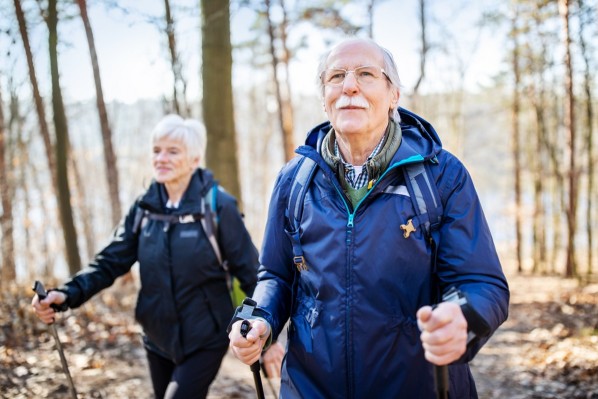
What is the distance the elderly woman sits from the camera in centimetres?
302

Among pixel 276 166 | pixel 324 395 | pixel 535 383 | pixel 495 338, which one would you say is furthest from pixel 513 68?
pixel 276 166

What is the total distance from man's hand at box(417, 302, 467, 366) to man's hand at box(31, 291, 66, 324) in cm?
249

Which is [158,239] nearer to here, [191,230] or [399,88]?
[191,230]

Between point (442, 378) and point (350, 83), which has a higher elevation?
point (350, 83)

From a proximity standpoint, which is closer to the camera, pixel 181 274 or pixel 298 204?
pixel 298 204

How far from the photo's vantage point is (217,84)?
262 inches

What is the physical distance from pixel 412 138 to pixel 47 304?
98.4 inches

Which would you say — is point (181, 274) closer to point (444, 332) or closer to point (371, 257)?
point (371, 257)

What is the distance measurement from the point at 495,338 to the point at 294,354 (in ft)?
22.7

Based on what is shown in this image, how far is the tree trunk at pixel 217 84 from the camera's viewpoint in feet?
21.8

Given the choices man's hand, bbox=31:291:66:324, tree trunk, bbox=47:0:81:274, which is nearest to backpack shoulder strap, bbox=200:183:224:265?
man's hand, bbox=31:291:66:324

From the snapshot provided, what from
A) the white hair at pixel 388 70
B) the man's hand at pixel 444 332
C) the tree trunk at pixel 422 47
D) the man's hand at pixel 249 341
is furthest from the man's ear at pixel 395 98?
the tree trunk at pixel 422 47

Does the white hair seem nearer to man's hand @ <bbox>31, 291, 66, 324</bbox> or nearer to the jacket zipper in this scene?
the jacket zipper

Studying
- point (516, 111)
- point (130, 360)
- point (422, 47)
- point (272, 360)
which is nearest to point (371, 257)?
point (272, 360)
